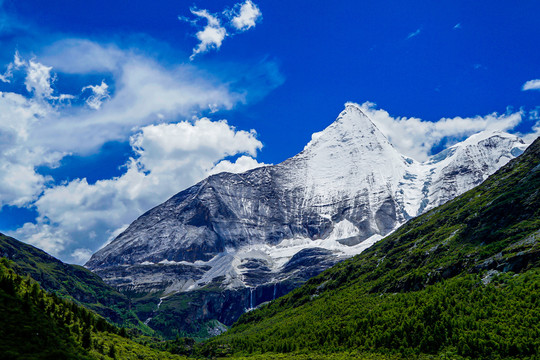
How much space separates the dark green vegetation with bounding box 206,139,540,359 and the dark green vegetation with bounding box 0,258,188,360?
72551 mm

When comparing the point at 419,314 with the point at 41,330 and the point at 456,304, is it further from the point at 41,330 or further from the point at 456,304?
the point at 41,330

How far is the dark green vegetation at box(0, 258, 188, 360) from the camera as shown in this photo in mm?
63469

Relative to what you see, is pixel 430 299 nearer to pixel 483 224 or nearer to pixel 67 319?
pixel 483 224

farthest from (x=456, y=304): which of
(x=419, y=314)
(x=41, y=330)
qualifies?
(x=41, y=330)

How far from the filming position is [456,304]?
12325 cm

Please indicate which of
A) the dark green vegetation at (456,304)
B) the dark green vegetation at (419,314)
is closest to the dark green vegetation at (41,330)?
the dark green vegetation at (419,314)

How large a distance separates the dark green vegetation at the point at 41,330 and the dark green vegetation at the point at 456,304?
72551mm

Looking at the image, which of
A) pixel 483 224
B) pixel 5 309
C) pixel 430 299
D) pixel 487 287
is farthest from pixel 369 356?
pixel 5 309

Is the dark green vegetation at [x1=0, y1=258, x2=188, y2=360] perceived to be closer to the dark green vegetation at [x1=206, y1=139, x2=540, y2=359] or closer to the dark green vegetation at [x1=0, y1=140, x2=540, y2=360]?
the dark green vegetation at [x1=0, y1=140, x2=540, y2=360]

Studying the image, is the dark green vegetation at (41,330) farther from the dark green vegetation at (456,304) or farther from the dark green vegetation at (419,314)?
the dark green vegetation at (456,304)

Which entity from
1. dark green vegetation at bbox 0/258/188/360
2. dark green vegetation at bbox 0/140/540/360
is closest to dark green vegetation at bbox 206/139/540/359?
dark green vegetation at bbox 0/140/540/360

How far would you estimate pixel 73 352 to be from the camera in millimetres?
72188

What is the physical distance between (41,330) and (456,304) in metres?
105

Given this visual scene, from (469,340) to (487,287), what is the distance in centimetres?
2423
